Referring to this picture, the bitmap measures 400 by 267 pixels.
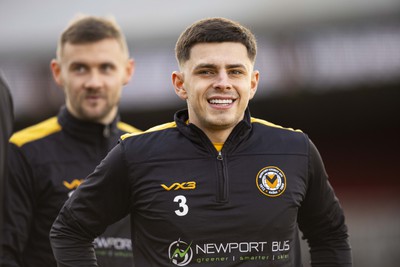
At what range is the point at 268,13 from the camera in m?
11.1

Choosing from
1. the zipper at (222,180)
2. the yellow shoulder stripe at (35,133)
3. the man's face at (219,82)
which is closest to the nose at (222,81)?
the man's face at (219,82)

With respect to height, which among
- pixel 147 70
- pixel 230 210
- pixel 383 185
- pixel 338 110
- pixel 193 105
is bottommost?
pixel 383 185

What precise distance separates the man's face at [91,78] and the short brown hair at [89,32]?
28 millimetres

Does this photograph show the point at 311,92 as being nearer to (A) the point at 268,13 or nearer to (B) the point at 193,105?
(A) the point at 268,13

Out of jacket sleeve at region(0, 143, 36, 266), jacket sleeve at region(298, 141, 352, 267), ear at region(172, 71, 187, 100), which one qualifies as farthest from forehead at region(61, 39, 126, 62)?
jacket sleeve at region(298, 141, 352, 267)

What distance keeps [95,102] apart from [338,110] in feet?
21.0

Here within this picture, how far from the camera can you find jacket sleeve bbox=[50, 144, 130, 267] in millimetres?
3082

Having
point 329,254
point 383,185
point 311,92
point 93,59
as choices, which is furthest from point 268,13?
point 329,254

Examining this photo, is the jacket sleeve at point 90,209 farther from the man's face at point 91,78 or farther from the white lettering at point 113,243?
the man's face at point 91,78

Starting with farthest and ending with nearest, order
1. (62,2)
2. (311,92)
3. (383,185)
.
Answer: (62,2) → (383,185) → (311,92)

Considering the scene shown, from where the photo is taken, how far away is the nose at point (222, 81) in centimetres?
302

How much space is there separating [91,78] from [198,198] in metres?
1.44

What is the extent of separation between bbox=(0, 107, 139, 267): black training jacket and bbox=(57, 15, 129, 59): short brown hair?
1.38ft

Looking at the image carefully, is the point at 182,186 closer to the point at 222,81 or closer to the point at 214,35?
the point at 222,81
